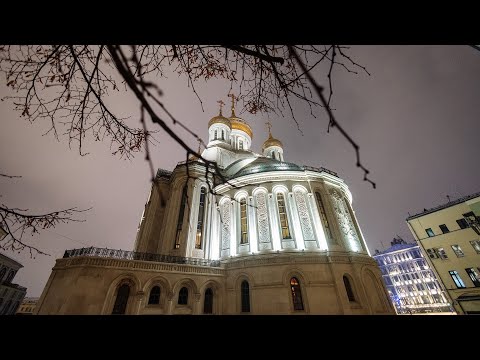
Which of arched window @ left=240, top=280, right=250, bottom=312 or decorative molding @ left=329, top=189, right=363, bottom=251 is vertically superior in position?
decorative molding @ left=329, top=189, right=363, bottom=251

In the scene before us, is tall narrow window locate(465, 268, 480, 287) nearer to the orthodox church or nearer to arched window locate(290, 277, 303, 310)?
the orthodox church

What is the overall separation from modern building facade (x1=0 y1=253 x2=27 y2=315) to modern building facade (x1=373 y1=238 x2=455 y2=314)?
254 feet

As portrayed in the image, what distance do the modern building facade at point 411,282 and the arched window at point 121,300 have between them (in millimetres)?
60561

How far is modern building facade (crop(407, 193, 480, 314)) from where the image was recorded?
2316cm

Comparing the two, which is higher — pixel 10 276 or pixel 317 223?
pixel 10 276

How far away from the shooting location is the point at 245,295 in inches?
621

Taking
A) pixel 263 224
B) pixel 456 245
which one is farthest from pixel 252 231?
pixel 456 245

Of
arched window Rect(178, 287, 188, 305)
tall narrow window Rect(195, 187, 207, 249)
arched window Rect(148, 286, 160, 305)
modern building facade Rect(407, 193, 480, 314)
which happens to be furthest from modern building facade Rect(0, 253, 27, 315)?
modern building facade Rect(407, 193, 480, 314)

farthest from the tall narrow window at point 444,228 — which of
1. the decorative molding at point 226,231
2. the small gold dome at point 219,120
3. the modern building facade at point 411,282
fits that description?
the modern building facade at point 411,282

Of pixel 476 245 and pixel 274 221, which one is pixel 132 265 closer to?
pixel 274 221

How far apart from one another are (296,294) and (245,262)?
3.90m
